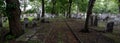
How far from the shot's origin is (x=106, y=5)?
70812 mm

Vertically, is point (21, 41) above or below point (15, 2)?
below

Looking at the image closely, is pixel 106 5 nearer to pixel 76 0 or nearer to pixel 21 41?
pixel 76 0

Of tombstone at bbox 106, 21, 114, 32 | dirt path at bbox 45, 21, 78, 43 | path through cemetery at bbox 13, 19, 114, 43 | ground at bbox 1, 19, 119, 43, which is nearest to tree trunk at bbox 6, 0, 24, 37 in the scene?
ground at bbox 1, 19, 119, 43

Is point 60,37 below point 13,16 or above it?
below

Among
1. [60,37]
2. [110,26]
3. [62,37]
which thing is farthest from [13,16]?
[110,26]

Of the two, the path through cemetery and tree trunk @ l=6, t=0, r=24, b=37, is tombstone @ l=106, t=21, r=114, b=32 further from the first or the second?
tree trunk @ l=6, t=0, r=24, b=37

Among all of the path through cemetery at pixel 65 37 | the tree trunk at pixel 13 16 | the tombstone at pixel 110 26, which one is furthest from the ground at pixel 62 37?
the tombstone at pixel 110 26

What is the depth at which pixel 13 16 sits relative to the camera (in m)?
12.3

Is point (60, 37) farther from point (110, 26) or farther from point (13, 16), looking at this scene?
point (110, 26)

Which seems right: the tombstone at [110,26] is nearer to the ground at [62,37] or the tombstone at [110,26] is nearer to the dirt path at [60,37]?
the ground at [62,37]

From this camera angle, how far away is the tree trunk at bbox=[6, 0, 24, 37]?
11719mm

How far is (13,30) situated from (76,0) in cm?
3583

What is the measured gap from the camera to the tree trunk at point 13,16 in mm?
11719

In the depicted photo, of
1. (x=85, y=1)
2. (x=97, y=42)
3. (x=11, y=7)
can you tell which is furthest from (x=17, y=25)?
(x=85, y=1)
